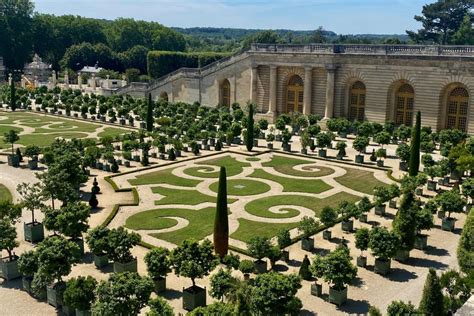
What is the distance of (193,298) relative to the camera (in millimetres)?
23203

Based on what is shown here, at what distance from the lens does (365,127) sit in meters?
57.6

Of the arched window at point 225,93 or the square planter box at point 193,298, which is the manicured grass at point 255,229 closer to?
the square planter box at point 193,298

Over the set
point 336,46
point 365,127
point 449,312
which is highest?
point 336,46

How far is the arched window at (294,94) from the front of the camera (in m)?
73.0

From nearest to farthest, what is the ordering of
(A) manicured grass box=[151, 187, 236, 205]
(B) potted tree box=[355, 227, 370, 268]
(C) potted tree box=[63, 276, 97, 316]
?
(C) potted tree box=[63, 276, 97, 316] → (B) potted tree box=[355, 227, 370, 268] → (A) manicured grass box=[151, 187, 236, 205]

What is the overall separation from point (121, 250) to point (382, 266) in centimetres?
1238

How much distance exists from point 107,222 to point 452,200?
20223 millimetres

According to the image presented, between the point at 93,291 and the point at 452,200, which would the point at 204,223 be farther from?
the point at 452,200

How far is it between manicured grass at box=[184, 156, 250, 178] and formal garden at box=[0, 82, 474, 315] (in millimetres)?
264

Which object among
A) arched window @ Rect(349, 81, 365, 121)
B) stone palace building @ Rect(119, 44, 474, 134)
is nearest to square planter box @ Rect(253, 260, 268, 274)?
stone palace building @ Rect(119, 44, 474, 134)

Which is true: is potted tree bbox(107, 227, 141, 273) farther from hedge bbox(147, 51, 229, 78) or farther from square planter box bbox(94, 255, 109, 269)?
hedge bbox(147, 51, 229, 78)

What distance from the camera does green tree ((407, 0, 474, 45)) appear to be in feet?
450

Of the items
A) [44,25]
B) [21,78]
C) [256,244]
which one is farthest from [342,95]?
[44,25]

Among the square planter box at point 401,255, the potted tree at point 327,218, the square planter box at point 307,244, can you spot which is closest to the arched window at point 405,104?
the potted tree at point 327,218
